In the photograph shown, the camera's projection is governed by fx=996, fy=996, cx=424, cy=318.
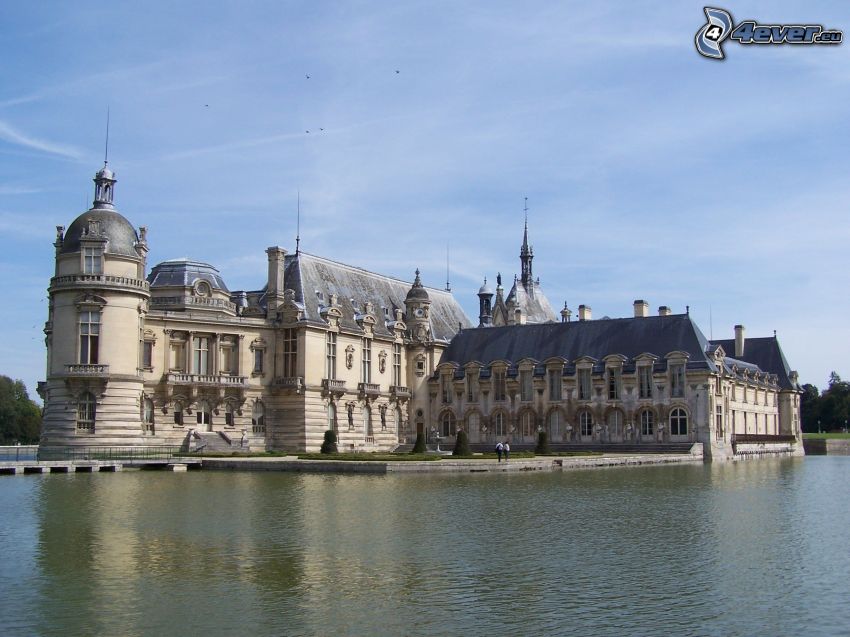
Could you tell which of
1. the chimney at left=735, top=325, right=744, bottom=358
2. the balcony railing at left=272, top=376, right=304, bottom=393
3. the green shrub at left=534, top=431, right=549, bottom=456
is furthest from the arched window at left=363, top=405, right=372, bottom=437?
the chimney at left=735, top=325, right=744, bottom=358

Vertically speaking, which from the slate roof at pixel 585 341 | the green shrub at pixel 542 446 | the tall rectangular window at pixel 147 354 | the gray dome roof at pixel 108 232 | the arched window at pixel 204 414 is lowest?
the green shrub at pixel 542 446

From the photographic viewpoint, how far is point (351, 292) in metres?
77.6

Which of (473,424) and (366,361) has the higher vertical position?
(366,361)

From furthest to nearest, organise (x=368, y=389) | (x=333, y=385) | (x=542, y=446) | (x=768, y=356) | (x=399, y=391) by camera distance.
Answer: (x=768, y=356), (x=399, y=391), (x=368, y=389), (x=333, y=385), (x=542, y=446)

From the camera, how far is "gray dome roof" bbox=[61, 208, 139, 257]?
2333 inches

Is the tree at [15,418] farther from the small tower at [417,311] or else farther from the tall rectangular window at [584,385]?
the tall rectangular window at [584,385]

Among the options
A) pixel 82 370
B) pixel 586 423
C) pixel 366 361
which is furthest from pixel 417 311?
→ pixel 82 370

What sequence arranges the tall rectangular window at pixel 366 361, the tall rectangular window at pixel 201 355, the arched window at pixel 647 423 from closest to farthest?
the tall rectangular window at pixel 201 355 → the arched window at pixel 647 423 → the tall rectangular window at pixel 366 361

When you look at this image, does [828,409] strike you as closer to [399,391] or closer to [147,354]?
[399,391]

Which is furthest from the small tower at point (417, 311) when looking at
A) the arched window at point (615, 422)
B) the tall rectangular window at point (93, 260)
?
the tall rectangular window at point (93, 260)

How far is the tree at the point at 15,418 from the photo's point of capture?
376 feet

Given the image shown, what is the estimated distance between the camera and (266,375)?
68562 millimetres

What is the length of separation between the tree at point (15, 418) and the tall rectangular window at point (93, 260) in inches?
2353

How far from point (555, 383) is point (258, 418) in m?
23.7
